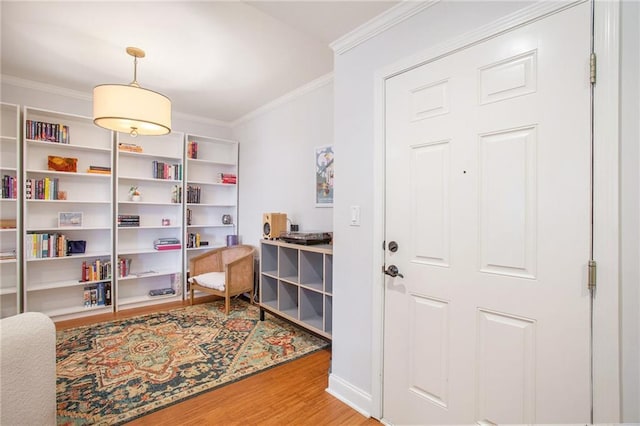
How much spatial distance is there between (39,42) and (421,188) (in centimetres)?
331

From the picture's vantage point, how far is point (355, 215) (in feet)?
6.31

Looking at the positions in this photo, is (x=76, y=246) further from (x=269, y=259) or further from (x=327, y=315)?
(x=327, y=315)

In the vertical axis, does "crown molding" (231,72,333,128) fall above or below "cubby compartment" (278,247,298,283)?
above

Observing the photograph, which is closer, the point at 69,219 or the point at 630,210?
the point at 630,210

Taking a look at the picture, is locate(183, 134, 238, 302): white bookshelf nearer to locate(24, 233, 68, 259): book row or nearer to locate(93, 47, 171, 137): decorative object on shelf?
locate(24, 233, 68, 259): book row

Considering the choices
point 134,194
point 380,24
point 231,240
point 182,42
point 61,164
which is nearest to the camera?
point 380,24

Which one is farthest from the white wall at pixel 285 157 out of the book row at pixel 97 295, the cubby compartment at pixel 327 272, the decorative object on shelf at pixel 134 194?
the book row at pixel 97 295

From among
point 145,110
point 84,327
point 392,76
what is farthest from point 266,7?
point 84,327

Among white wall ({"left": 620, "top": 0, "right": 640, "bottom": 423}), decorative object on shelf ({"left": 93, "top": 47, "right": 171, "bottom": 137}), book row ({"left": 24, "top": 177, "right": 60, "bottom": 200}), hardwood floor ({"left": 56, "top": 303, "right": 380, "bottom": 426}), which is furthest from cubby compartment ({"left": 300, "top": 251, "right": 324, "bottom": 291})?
book row ({"left": 24, "top": 177, "right": 60, "bottom": 200})

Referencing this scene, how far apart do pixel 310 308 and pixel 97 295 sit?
2693mm

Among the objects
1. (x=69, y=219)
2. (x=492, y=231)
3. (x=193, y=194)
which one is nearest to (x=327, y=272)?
(x=492, y=231)

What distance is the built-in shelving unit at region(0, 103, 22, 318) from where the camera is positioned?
3035 millimetres

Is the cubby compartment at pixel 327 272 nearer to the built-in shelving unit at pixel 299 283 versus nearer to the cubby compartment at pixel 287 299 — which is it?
the built-in shelving unit at pixel 299 283

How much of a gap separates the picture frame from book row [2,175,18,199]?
10.3ft
